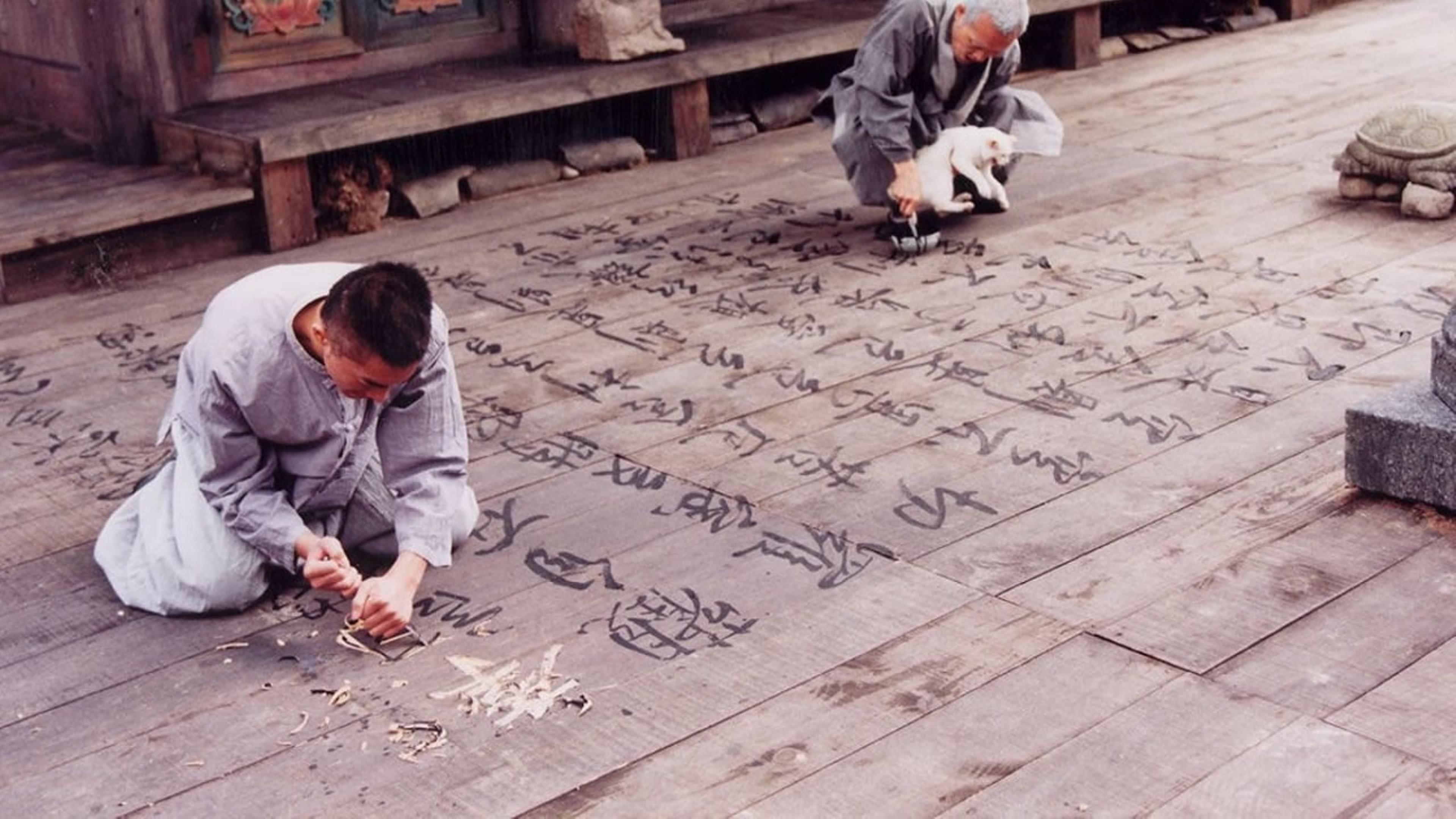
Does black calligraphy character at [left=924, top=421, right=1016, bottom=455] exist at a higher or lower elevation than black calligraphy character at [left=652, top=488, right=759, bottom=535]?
higher

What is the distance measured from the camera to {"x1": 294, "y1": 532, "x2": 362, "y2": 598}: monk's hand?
3111mm

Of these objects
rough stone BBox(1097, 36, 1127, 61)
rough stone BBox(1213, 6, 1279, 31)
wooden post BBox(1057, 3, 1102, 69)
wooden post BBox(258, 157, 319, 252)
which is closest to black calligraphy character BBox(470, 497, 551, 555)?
wooden post BBox(258, 157, 319, 252)

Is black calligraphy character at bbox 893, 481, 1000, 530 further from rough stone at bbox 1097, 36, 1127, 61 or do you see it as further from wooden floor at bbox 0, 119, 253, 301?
rough stone at bbox 1097, 36, 1127, 61

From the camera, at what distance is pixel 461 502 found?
3.44m

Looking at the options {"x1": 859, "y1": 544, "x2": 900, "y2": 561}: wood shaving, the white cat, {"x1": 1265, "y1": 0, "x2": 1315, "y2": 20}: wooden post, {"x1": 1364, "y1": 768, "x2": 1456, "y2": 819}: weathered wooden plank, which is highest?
{"x1": 1265, "y1": 0, "x2": 1315, "y2": 20}: wooden post

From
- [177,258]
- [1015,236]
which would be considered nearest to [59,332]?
[177,258]

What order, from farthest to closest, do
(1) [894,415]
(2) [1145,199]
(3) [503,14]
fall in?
(3) [503,14] → (2) [1145,199] → (1) [894,415]

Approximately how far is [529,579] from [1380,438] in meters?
1.70

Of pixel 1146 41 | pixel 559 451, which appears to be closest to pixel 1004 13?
pixel 559 451

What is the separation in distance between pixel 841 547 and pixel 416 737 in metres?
1.00

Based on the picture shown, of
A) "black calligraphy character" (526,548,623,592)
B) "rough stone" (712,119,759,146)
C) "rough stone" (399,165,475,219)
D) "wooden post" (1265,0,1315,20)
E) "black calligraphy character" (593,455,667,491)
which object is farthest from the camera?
"wooden post" (1265,0,1315,20)

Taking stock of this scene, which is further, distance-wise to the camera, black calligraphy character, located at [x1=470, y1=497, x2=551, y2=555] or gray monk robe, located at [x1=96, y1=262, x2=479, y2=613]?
black calligraphy character, located at [x1=470, y1=497, x2=551, y2=555]

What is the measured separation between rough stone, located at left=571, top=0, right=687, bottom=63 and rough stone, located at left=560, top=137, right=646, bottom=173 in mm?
338

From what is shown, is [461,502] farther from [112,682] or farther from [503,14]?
[503,14]
